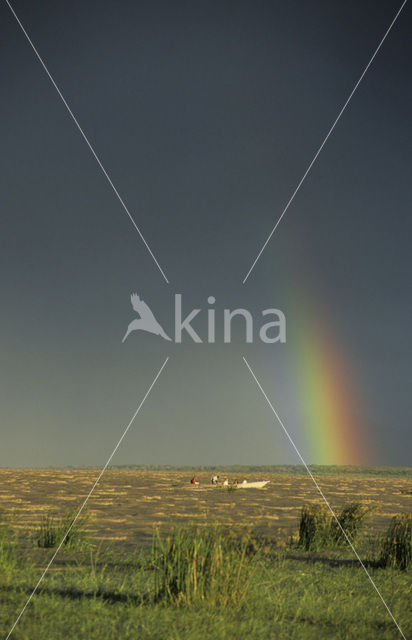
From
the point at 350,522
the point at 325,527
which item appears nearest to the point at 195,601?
the point at 325,527

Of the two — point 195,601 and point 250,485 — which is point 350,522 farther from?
point 250,485

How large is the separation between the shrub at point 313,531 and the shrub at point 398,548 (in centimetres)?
206

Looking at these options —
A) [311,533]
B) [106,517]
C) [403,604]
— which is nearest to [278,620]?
[403,604]

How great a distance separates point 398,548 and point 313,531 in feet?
7.97

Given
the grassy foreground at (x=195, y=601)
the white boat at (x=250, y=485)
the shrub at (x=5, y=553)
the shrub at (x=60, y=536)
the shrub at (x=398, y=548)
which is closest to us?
the grassy foreground at (x=195, y=601)

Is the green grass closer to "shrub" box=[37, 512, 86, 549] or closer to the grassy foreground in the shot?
the grassy foreground

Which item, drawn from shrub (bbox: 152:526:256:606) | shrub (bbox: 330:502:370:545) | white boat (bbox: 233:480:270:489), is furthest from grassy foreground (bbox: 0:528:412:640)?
white boat (bbox: 233:480:270:489)

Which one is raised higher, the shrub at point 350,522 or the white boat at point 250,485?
the white boat at point 250,485

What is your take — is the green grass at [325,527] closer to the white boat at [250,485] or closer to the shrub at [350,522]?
the shrub at [350,522]

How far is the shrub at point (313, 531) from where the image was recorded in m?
14.6

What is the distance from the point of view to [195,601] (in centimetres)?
890

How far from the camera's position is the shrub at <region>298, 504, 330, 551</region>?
14.6 meters

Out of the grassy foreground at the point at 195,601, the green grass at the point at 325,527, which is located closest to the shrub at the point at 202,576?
the grassy foreground at the point at 195,601

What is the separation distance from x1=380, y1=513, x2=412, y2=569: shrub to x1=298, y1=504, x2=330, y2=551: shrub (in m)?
2.06
